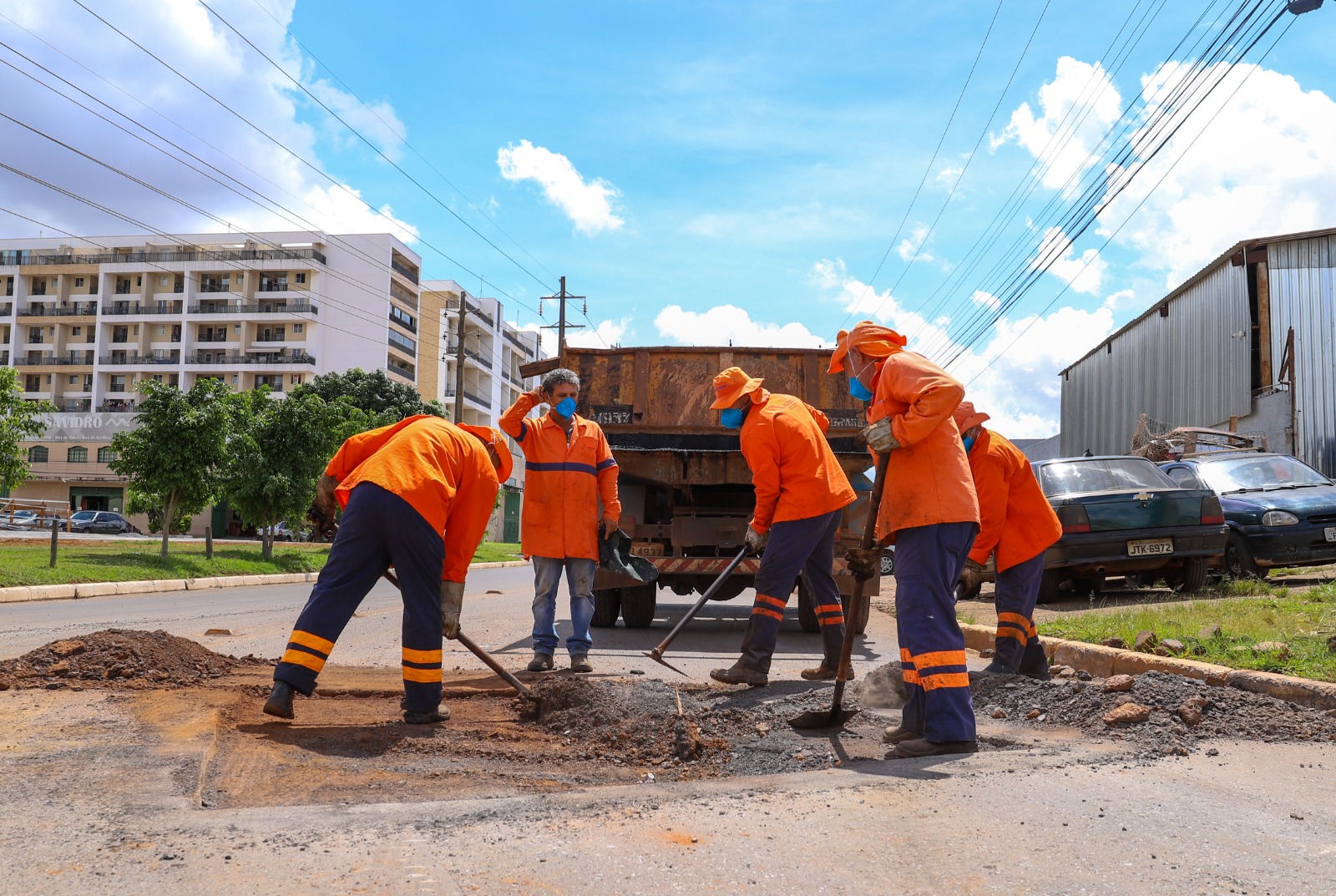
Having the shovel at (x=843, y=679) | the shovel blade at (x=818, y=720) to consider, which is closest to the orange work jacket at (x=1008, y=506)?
the shovel at (x=843, y=679)

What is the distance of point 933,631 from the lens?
4.07m

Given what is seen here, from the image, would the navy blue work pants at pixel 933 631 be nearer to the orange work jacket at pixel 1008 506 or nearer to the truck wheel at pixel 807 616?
the orange work jacket at pixel 1008 506

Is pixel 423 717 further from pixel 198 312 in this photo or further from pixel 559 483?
pixel 198 312

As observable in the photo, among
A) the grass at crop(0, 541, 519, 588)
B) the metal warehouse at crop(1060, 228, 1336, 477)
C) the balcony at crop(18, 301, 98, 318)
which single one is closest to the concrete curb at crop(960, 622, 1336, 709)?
the grass at crop(0, 541, 519, 588)

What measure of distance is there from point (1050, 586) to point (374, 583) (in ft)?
24.2

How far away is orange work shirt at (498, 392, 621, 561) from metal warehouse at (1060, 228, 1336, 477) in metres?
18.4

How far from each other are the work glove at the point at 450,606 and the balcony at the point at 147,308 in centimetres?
7153

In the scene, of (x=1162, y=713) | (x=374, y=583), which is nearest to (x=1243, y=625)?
(x=1162, y=713)

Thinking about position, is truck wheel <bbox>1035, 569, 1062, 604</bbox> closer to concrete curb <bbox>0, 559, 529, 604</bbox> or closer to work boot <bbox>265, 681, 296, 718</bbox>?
work boot <bbox>265, 681, 296, 718</bbox>

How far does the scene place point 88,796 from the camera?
3.11 meters

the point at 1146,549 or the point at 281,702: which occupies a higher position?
the point at 1146,549

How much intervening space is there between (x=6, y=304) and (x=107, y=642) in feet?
254

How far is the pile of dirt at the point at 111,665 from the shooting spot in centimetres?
518

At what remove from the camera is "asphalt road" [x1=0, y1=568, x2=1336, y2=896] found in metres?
2.45
